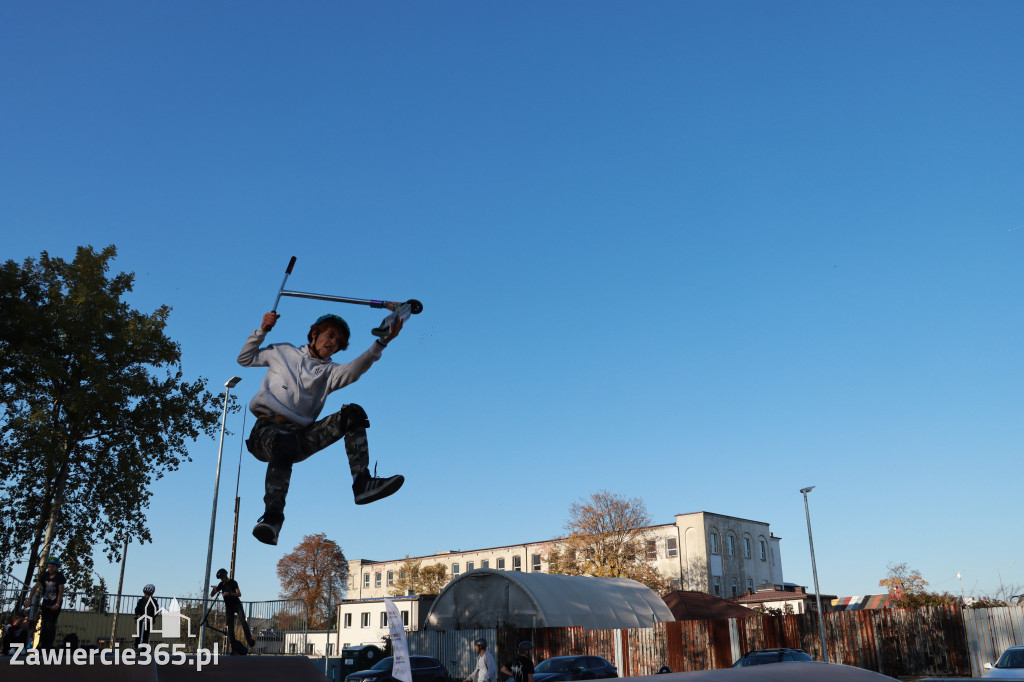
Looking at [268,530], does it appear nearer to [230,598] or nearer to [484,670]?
[230,598]

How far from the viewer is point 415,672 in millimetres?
25281

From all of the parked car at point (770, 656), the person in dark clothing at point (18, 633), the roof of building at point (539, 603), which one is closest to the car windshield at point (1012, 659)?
the parked car at point (770, 656)

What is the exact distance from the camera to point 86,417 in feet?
68.9

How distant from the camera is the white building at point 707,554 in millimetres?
63344

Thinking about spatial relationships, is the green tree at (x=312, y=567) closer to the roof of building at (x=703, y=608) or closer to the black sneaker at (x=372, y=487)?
the roof of building at (x=703, y=608)

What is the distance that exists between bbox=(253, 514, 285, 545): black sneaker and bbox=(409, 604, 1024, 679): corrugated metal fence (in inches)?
875

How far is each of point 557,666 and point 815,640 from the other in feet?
A: 41.2

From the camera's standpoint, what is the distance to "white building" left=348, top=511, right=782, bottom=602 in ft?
208

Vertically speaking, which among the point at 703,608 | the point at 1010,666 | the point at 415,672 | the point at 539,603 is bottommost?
the point at 415,672

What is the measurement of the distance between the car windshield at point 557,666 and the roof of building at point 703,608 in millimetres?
14149

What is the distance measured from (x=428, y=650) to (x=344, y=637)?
76.3 ft

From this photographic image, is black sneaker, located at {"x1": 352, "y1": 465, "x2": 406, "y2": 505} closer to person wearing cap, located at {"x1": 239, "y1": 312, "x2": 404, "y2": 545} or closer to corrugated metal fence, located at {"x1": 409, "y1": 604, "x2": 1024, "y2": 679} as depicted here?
person wearing cap, located at {"x1": 239, "y1": 312, "x2": 404, "y2": 545}

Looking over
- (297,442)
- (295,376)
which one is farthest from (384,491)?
(295,376)

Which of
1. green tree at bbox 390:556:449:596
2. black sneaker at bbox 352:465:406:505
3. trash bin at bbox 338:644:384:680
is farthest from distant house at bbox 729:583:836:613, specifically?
black sneaker at bbox 352:465:406:505
